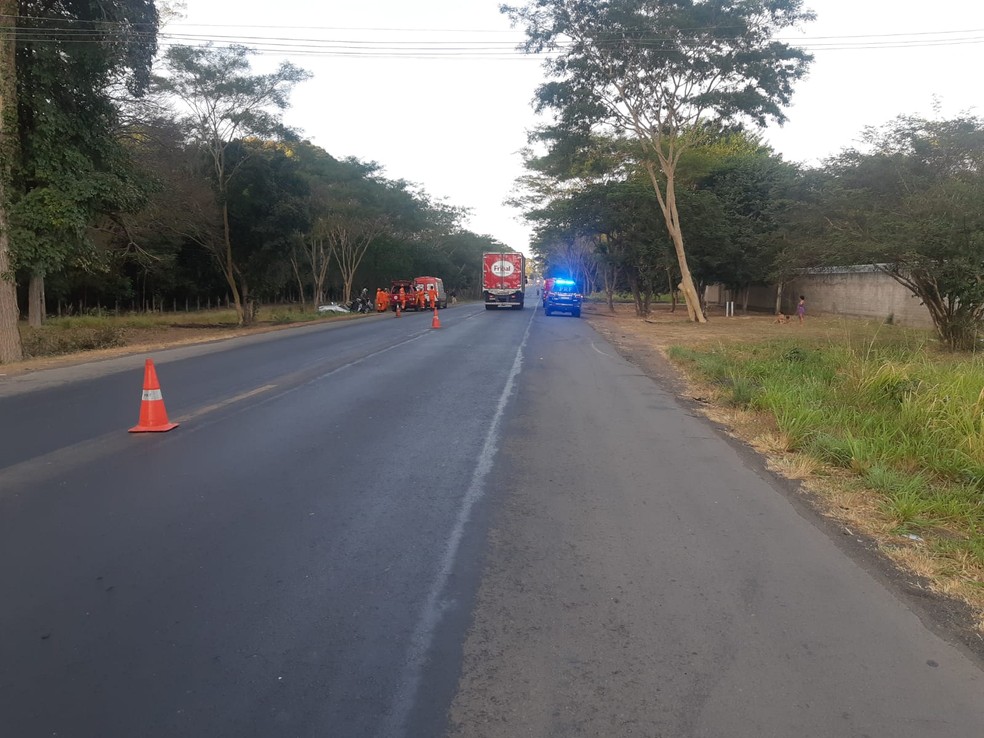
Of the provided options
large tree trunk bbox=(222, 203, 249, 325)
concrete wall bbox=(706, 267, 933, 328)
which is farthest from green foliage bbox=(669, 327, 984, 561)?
large tree trunk bbox=(222, 203, 249, 325)

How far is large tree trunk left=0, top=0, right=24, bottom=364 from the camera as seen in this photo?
17.8 meters

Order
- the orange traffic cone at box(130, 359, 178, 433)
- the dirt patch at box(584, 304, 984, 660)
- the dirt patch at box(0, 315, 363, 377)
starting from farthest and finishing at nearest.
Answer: the dirt patch at box(0, 315, 363, 377) → the orange traffic cone at box(130, 359, 178, 433) → the dirt patch at box(584, 304, 984, 660)

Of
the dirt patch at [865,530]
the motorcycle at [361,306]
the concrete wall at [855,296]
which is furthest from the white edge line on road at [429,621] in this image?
the motorcycle at [361,306]

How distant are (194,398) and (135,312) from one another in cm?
3537

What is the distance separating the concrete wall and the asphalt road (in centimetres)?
2254

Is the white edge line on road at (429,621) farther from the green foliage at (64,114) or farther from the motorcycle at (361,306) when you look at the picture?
the motorcycle at (361,306)

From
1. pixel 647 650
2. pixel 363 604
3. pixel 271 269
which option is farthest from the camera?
pixel 271 269

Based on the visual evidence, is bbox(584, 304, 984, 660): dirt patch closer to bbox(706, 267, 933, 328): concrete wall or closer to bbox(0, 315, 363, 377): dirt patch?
bbox(0, 315, 363, 377): dirt patch

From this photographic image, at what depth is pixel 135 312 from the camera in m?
43.8

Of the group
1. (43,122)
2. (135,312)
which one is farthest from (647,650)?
(135,312)

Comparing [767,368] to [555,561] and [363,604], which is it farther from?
[363,604]

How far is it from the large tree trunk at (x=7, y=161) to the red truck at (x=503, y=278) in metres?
30.8

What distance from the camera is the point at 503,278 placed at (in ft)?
158

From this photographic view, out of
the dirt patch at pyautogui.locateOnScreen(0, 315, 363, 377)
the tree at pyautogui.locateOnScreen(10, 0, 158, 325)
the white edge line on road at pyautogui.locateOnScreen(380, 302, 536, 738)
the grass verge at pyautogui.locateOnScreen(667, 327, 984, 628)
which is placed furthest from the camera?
the tree at pyautogui.locateOnScreen(10, 0, 158, 325)
